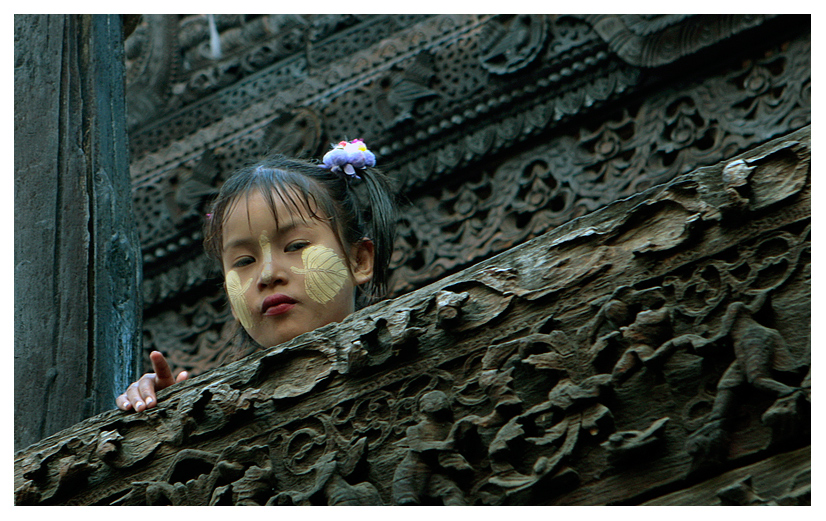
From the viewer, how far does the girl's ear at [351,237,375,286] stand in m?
2.18

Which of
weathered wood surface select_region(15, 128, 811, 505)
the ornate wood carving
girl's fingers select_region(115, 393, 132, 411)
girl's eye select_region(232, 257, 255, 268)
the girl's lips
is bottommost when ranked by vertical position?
weathered wood surface select_region(15, 128, 811, 505)

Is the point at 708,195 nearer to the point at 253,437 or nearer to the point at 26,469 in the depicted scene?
the point at 253,437

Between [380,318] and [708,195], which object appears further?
[380,318]

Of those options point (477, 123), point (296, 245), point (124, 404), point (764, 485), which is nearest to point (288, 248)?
point (296, 245)

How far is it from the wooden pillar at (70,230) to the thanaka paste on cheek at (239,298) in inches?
9.6

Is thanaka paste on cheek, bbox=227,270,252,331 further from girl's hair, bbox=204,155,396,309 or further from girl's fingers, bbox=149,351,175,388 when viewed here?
girl's fingers, bbox=149,351,175,388

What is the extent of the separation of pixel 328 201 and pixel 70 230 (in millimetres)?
543

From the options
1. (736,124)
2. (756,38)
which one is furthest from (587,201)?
(756,38)

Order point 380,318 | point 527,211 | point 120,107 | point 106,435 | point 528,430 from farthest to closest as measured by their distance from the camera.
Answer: point 527,211 < point 120,107 < point 106,435 < point 380,318 < point 528,430

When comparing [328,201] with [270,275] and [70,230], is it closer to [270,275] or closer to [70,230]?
[270,275]

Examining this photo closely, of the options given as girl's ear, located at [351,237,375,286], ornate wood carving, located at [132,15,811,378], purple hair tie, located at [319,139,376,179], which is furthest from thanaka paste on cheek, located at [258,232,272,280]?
ornate wood carving, located at [132,15,811,378]

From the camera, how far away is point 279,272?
197 cm

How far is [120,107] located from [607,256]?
1386 mm

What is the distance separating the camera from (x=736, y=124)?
303cm
